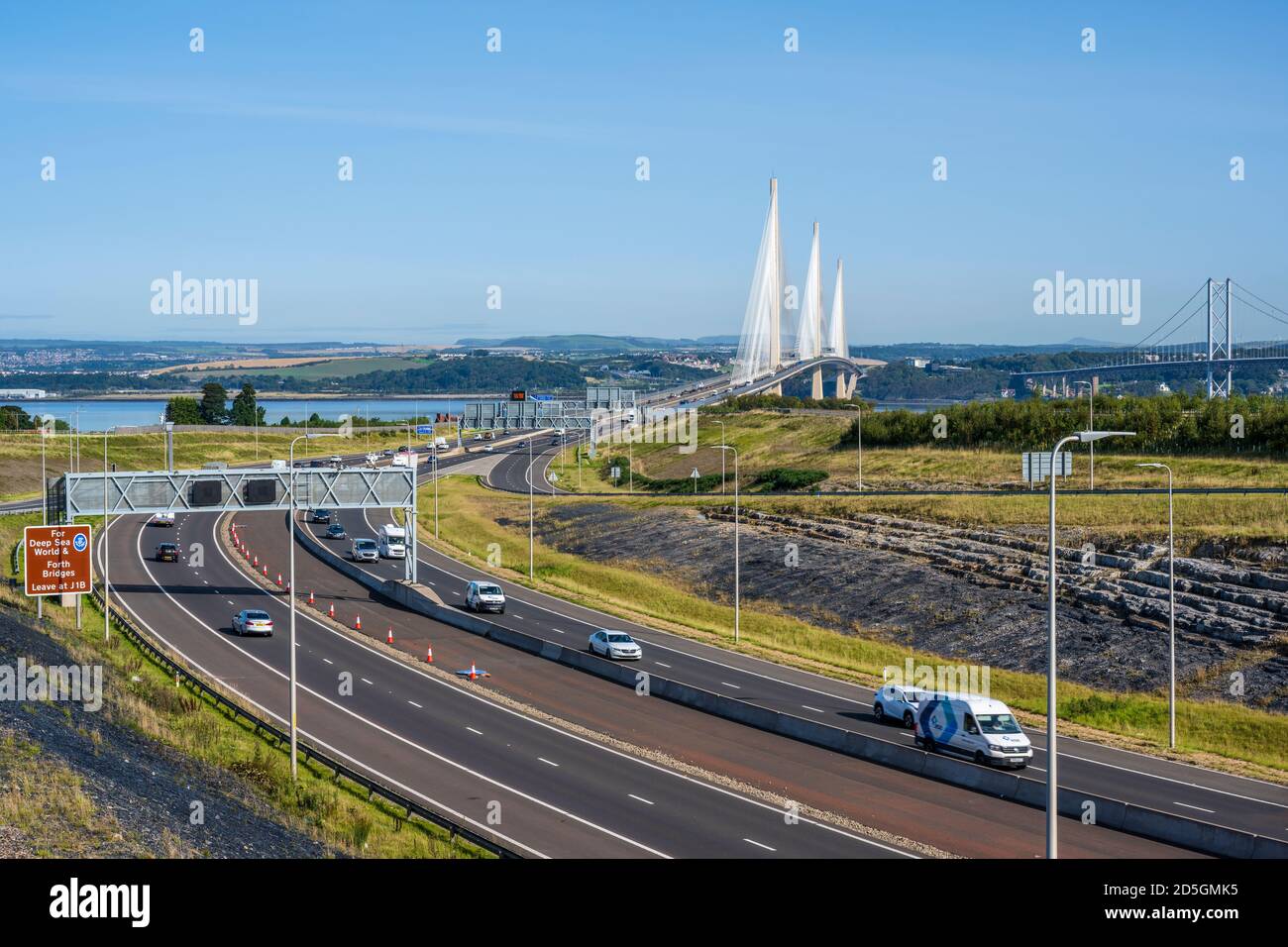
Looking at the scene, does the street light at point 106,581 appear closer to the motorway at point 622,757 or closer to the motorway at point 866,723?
the motorway at point 622,757

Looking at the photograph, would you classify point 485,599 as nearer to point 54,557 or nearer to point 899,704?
point 54,557

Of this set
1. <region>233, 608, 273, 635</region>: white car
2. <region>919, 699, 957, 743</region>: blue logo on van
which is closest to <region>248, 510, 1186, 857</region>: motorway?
<region>919, 699, 957, 743</region>: blue logo on van

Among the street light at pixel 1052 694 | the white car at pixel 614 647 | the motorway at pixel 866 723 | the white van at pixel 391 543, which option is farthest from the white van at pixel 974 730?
the white van at pixel 391 543

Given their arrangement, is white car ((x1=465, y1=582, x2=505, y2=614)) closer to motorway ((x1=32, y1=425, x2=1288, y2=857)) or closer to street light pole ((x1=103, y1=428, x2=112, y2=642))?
motorway ((x1=32, y1=425, x2=1288, y2=857))

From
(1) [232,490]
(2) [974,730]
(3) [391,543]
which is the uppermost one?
(1) [232,490]

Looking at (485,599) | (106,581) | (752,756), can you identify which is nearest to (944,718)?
(752,756)

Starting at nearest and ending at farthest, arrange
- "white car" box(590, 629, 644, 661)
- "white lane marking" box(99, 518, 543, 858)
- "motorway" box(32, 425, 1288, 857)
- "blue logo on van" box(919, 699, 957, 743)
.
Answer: "motorway" box(32, 425, 1288, 857), "white lane marking" box(99, 518, 543, 858), "blue logo on van" box(919, 699, 957, 743), "white car" box(590, 629, 644, 661)

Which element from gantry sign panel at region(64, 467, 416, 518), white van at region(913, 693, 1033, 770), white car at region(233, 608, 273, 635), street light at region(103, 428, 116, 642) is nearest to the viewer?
white van at region(913, 693, 1033, 770)
